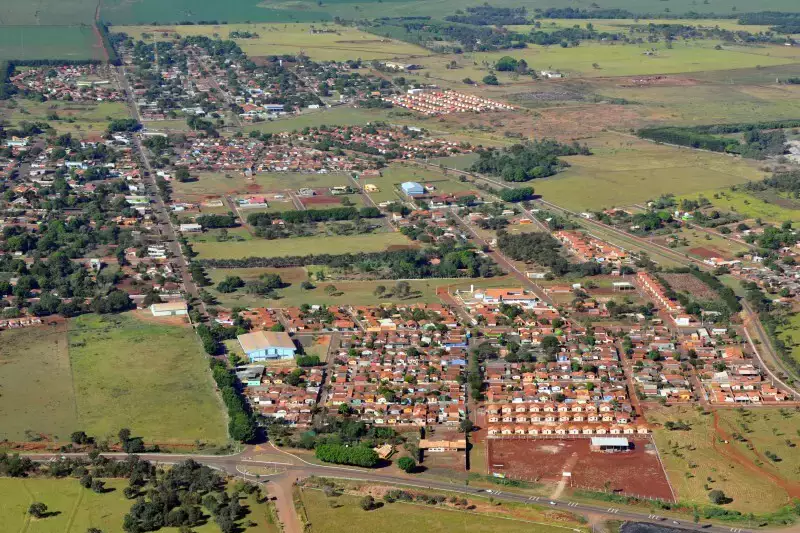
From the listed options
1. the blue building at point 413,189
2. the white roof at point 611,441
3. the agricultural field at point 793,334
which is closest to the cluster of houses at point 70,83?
the blue building at point 413,189

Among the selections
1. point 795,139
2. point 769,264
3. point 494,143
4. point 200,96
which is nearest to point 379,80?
point 200,96

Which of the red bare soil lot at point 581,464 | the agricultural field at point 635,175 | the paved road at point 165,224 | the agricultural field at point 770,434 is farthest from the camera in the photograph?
the agricultural field at point 635,175

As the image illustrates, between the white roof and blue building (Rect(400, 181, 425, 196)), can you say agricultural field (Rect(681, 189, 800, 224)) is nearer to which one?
blue building (Rect(400, 181, 425, 196))

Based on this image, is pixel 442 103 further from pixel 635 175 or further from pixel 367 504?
pixel 367 504

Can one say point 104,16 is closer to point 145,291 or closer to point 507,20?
point 507,20

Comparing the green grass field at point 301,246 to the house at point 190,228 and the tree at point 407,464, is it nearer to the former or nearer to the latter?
the house at point 190,228

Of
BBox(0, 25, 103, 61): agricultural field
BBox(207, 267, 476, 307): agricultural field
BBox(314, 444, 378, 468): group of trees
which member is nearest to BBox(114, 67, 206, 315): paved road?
BBox(207, 267, 476, 307): agricultural field
